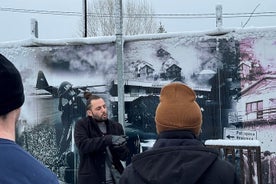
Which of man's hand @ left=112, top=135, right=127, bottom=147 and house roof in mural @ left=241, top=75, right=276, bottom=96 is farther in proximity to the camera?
house roof in mural @ left=241, top=75, right=276, bottom=96

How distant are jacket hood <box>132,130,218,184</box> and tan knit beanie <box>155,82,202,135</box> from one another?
0.24ft

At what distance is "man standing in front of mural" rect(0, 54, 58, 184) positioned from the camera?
4.83ft

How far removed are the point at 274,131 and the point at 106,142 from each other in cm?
211

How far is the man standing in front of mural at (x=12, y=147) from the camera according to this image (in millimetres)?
1473

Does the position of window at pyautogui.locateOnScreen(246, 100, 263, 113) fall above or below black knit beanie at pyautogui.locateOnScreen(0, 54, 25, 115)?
below

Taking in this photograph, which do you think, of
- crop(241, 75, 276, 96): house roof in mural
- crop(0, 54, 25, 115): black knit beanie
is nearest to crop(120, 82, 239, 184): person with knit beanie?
crop(0, 54, 25, 115): black knit beanie

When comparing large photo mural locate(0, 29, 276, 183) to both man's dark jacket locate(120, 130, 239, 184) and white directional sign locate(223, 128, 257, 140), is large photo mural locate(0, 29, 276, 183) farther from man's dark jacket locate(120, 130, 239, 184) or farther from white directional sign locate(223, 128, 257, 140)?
man's dark jacket locate(120, 130, 239, 184)

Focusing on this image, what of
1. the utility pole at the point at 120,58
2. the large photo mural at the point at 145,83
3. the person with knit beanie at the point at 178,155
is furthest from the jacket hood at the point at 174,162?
the large photo mural at the point at 145,83

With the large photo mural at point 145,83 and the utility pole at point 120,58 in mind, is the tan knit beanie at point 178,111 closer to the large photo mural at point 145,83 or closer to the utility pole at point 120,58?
the utility pole at point 120,58

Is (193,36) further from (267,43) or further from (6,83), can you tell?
(6,83)

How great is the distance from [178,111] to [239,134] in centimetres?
369

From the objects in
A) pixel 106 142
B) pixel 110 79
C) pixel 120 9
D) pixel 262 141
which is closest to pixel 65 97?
pixel 110 79

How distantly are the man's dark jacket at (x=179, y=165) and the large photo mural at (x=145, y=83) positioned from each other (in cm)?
367

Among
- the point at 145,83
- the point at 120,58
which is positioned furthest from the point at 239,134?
the point at 120,58
